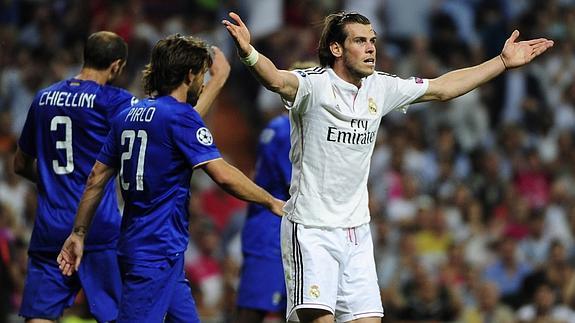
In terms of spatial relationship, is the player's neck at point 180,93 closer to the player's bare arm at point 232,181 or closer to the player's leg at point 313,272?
the player's bare arm at point 232,181

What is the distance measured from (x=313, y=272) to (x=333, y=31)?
1477 mm

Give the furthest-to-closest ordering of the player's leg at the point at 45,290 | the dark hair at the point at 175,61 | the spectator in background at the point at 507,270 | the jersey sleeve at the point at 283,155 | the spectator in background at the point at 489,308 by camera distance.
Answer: the spectator in background at the point at 507,270, the spectator in background at the point at 489,308, the jersey sleeve at the point at 283,155, the player's leg at the point at 45,290, the dark hair at the point at 175,61

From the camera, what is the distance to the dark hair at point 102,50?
27.6ft

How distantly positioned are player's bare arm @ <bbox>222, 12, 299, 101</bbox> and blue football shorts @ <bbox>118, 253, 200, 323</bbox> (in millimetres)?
1142

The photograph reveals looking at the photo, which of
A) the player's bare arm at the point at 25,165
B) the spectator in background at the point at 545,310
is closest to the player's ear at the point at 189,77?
the player's bare arm at the point at 25,165

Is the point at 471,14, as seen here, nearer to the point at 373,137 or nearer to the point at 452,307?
the point at 452,307

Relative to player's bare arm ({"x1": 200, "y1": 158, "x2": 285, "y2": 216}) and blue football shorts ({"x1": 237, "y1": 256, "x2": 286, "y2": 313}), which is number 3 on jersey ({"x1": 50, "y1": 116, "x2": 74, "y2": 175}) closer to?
player's bare arm ({"x1": 200, "y1": 158, "x2": 285, "y2": 216})

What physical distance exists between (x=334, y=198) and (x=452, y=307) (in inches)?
225

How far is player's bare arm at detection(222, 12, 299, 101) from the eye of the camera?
23.7 ft

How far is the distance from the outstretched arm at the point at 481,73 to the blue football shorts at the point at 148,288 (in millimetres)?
1929

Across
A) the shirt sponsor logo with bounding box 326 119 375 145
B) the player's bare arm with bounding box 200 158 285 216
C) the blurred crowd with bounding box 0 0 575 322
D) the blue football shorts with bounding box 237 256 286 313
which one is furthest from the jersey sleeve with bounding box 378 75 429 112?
the blurred crowd with bounding box 0 0 575 322

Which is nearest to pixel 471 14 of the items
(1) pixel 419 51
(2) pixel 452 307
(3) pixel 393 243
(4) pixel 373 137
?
(1) pixel 419 51

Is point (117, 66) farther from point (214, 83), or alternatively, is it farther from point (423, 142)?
point (423, 142)

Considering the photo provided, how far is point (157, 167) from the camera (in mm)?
7445
